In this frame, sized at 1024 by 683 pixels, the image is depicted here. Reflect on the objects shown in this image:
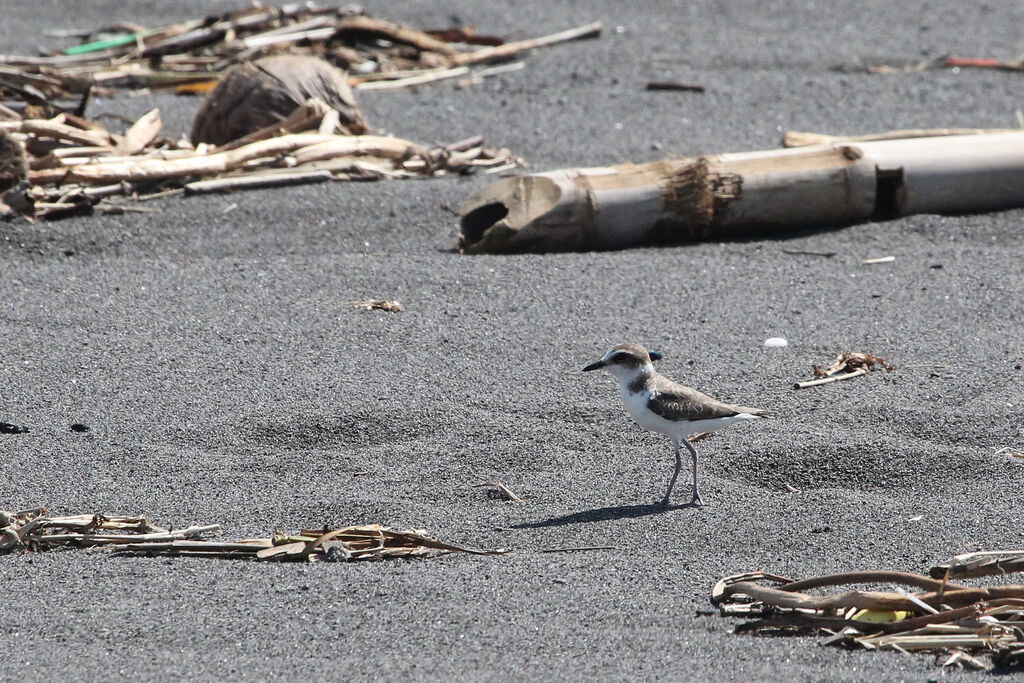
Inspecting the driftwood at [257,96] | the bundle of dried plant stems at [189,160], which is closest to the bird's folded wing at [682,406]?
the bundle of dried plant stems at [189,160]

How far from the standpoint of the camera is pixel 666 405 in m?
5.15

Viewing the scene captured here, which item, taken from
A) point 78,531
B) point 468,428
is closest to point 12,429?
point 78,531

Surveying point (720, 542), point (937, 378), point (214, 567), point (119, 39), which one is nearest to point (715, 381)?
point (937, 378)

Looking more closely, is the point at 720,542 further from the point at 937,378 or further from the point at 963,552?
the point at 937,378

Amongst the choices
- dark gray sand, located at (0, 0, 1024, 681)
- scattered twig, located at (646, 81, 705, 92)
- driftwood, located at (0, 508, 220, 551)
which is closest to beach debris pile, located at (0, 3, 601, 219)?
dark gray sand, located at (0, 0, 1024, 681)

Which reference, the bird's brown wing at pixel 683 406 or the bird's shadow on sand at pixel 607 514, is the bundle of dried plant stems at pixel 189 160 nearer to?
the bird's brown wing at pixel 683 406

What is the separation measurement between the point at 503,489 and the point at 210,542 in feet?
3.97

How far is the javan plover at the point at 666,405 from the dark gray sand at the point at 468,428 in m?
0.27

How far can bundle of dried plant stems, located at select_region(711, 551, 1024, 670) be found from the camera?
149 inches

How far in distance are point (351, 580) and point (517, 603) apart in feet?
1.94

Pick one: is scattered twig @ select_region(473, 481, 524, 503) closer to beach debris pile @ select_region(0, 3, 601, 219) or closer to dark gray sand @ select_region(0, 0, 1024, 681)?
dark gray sand @ select_region(0, 0, 1024, 681)

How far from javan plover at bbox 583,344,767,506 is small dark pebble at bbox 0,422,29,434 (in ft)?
8.61

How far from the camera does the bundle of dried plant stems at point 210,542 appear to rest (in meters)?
4.53

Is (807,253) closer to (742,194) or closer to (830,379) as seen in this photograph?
(742,194)
